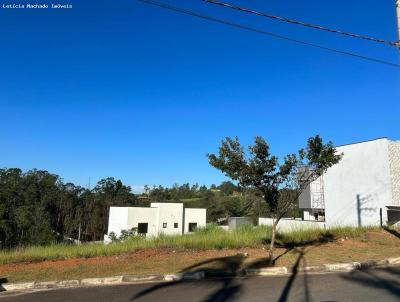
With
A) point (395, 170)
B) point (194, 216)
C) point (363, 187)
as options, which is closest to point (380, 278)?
point (395, 170)

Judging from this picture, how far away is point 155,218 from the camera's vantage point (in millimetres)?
53438

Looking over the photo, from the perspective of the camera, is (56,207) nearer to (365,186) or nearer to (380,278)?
(365,186)

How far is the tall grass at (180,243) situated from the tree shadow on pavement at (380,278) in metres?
4.96

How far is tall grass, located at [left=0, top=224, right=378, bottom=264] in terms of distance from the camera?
13.0m

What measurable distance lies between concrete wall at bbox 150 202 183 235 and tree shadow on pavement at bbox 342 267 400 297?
43791mm

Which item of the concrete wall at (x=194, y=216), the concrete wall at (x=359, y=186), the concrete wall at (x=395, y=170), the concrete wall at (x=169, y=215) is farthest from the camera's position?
the concrete wall at (x=194, y=216)

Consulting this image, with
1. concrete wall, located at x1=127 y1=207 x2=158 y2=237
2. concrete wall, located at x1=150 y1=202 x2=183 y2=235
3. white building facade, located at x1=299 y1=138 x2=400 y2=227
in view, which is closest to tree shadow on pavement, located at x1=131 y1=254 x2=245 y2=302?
white building facade, located at x1=299 y1=138 x2=400 y2=227

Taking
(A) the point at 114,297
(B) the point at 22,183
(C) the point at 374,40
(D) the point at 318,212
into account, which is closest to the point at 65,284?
(A) the point at 114,297

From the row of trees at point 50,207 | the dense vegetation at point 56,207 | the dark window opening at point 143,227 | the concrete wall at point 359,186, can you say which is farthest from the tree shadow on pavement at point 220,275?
the dark window opening at point 143,227

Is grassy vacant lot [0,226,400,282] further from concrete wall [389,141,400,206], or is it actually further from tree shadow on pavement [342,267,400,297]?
concrete wall [389,141,400,206]

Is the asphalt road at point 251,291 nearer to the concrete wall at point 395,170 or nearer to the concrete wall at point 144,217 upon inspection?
the concrete wall at point 395,170

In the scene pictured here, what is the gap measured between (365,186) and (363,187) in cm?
25

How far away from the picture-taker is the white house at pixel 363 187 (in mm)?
26156

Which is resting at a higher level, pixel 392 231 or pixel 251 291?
Result: pixel 392 231
